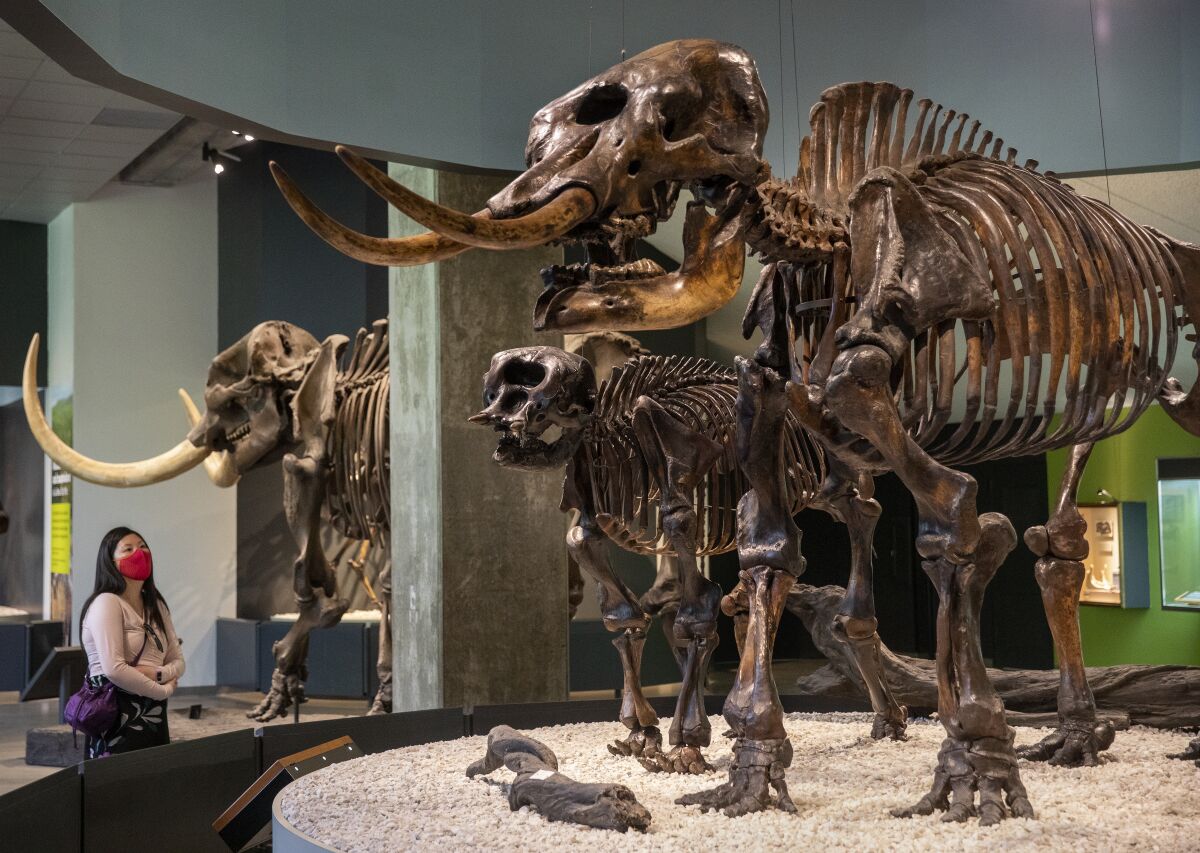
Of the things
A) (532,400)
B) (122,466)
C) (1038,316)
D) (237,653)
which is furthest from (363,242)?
(237,653)

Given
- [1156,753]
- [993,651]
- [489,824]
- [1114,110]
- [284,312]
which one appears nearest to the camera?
[489,824]

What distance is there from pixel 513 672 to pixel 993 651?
401cm

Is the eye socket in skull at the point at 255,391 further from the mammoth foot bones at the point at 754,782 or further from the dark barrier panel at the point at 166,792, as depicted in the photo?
the mammoth foot bones at the point at 754,782

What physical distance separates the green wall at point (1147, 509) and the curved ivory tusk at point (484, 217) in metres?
5.93

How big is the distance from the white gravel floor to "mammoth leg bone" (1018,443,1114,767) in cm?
12

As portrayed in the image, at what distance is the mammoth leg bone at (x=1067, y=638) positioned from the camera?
5.09 m

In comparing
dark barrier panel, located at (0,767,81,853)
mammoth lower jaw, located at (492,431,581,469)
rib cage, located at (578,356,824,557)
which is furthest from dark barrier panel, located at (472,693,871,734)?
dark barrier panel, located at (0,767,81,853)

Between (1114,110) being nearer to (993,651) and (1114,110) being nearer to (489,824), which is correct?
(993,651)

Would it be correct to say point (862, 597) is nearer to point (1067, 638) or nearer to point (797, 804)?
point (1067, 638)

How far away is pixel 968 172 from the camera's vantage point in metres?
4.66

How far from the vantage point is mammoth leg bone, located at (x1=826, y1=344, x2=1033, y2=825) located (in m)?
3.75

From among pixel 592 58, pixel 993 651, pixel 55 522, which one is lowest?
pixel 993 651

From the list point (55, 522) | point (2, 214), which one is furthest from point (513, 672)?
point (2, 214)

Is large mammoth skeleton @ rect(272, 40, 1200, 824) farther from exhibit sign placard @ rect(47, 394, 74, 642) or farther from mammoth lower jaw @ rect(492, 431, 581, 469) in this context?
exhibit sign placard @ rect(47, 394, 74, 642)
